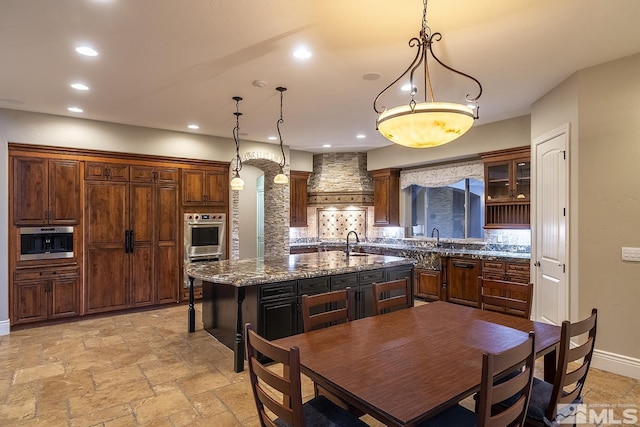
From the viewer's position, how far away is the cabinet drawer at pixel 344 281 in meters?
4.05

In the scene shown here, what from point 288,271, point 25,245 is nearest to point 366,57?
point 288,271

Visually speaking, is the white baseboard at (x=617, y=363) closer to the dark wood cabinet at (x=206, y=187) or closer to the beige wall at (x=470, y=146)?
the beige wall at (x=470, y=146)

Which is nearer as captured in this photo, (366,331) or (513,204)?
(366,331)

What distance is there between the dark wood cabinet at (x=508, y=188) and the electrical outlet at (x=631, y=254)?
6.38 feet

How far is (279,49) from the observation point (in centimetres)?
306

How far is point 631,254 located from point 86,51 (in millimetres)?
5172

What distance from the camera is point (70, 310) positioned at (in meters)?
5.10

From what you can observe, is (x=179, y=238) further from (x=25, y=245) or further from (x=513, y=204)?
(x=513, y=204)

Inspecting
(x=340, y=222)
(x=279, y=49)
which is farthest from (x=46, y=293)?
(x=340, y=222)

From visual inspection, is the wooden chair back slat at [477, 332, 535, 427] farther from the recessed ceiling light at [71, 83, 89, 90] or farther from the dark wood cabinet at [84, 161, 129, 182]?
the dark wood cabinet at [84, 161, 129, 182]

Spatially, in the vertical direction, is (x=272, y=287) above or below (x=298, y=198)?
below

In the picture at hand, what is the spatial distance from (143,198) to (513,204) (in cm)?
574

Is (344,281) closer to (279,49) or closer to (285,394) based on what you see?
(279,49)

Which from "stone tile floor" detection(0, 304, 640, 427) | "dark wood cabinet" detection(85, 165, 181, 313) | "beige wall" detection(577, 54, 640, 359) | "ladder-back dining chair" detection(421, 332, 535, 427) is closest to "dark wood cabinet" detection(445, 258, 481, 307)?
"beige wall" detection(577, 54, 640, 359)
